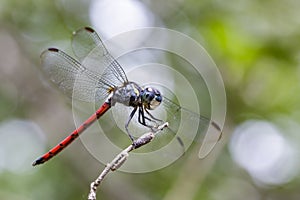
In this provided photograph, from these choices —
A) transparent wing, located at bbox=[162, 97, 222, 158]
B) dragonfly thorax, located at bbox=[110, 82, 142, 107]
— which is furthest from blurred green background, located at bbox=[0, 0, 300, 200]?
dragonfly thorax, located at bbox=[110, 82, 142, 107]

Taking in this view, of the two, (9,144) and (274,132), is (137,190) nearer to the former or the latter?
(274,132)

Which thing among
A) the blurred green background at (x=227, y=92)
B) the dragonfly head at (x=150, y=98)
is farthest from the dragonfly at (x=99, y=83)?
the blurred green background at (x=227, y=92)

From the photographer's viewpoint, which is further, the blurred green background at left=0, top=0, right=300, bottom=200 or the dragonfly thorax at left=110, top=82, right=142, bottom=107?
the blurred green background at left=0, top=0, right=300, bottom=200

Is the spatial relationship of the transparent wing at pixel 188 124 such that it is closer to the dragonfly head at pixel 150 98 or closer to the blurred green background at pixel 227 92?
the dragonfly head at pixel 150 98

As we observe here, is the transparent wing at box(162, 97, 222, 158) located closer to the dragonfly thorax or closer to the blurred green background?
the dragonfly thorax

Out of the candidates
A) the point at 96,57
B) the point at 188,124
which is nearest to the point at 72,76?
the point at 96,57

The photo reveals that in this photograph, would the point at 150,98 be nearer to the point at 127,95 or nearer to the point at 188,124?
the point at 127,95
